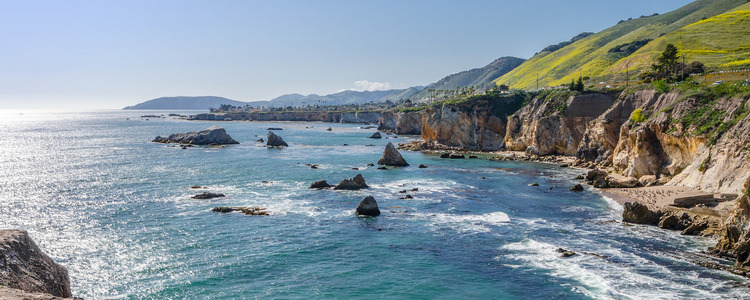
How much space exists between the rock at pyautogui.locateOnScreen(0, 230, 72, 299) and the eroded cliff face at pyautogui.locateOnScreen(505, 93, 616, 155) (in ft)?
279

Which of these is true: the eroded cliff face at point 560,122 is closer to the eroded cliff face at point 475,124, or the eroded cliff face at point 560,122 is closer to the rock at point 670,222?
the eroded cliff face at point 475,124

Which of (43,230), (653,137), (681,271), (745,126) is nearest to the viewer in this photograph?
(681,271)

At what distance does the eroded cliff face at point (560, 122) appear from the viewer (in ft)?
296

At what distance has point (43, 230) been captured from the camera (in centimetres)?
4319

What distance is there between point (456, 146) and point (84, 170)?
7756 centimetres

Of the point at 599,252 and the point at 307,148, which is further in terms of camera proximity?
the point at 307,148

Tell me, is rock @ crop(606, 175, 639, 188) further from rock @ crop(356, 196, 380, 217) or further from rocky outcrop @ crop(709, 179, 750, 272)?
rock @ crop(356, 196, 380, 217)

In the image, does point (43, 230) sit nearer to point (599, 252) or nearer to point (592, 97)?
point (599, 252)

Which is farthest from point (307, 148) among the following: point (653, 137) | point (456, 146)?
point (653, 137)

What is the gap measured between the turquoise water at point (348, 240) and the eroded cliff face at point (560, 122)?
20.2 meters

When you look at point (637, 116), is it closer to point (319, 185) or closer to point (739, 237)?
point (739, 237)

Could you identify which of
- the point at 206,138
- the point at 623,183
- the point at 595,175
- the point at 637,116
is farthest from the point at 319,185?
the point at 206,138

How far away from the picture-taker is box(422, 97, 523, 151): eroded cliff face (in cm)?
11344

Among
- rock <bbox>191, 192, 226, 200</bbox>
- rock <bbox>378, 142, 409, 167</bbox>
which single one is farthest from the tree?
rock <bbox>191, 192, 226, 200</bbox>
